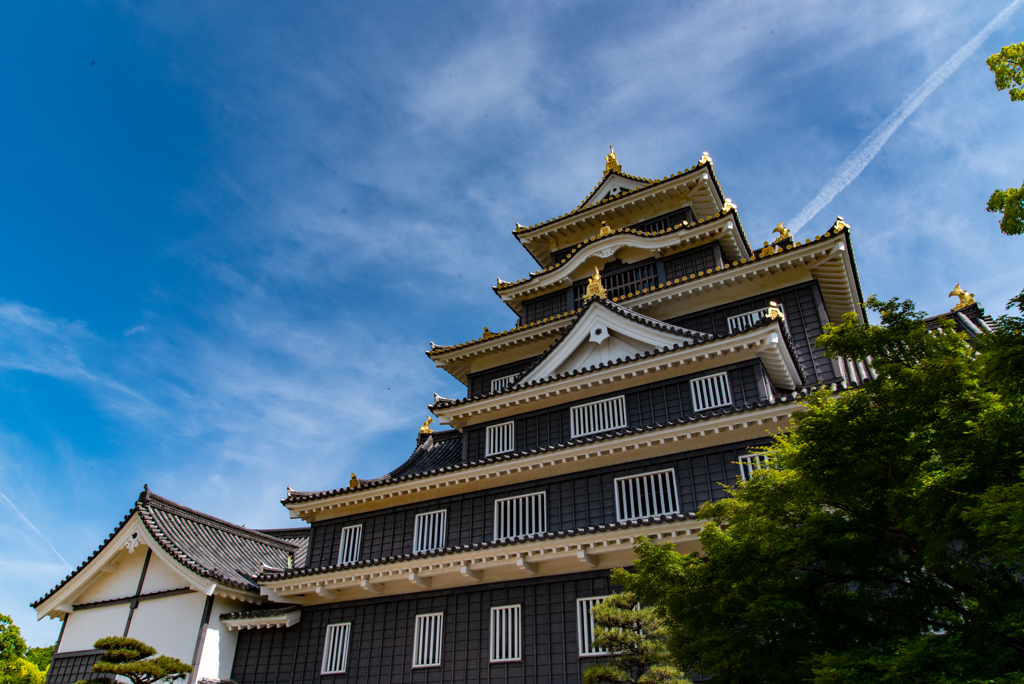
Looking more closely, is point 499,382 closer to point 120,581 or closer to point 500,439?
point 500,439

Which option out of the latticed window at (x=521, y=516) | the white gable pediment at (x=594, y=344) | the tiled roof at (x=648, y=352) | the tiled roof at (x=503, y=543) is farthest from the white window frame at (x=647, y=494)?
the white gable pediment at (x=594, y=344)

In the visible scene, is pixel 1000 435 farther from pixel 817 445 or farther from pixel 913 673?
pixel 913 673

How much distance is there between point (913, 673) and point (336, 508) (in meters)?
18.9

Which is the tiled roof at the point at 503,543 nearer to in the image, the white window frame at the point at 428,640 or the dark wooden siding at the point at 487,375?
the white window frame at the point at 428,640

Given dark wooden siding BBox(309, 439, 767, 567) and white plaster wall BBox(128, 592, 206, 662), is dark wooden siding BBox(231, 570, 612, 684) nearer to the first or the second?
white plaster wall BBox(128, 592, 206, 662)

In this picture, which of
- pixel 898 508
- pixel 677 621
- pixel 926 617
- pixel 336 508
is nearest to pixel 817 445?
pixel 898 508

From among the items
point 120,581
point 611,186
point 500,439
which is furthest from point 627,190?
point 120,581

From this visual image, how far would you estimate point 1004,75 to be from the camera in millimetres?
7699

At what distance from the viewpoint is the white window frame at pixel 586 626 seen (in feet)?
51.1

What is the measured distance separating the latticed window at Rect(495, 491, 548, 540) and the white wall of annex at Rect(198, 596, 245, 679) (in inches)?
392

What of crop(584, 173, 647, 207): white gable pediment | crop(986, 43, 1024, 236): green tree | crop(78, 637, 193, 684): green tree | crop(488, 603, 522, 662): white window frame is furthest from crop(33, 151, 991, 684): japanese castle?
crop(986, 43, 1024, 236): green tree

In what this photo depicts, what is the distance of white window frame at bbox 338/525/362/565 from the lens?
21.6 metres

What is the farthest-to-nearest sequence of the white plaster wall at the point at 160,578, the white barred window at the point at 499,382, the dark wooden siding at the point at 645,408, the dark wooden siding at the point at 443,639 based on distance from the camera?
the white barred window at the point at 499,382 < the white plaster wall at the point at 160,578 < the dark wooden siding at the point at 645,408 < the dark wooden siding at the point at 443,639

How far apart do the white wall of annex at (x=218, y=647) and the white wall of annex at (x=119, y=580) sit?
3896 millimetres
